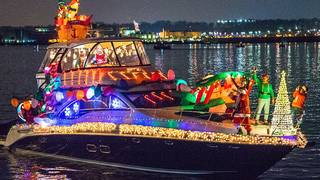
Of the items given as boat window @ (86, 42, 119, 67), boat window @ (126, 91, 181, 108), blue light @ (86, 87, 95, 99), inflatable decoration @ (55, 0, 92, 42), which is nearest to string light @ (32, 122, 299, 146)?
blue light @ (86, 87, 95, 99)

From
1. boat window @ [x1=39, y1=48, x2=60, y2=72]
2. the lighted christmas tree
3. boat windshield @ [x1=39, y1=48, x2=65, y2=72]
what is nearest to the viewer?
the lighted christmas tree

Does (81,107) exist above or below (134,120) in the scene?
above

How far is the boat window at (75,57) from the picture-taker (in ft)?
74.1

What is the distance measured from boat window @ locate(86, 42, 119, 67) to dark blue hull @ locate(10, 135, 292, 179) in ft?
8.92

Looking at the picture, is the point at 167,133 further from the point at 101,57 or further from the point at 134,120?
the point at 101,57

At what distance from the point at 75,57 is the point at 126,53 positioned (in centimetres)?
174

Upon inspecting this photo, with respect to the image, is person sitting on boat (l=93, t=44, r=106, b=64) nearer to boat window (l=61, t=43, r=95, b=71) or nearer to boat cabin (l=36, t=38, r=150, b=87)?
boat cabin (l=36, t=38, r=150, b=87)

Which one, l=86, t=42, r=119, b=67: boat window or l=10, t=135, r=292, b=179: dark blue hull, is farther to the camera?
l=86, t=42, r=119, b=67: boat window

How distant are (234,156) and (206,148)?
31.0 inches

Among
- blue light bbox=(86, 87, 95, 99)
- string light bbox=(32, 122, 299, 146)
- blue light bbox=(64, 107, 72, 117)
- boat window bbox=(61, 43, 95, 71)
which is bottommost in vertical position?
string light bbox=(32, 122, 299, 146)

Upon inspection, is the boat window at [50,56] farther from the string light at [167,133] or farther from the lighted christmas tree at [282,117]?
the lighted christmas tree at [282,117]

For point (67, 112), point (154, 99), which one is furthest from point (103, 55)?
point (154, 99)

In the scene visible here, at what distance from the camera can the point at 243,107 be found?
1886cm

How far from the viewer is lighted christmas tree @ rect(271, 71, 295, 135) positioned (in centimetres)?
1792
